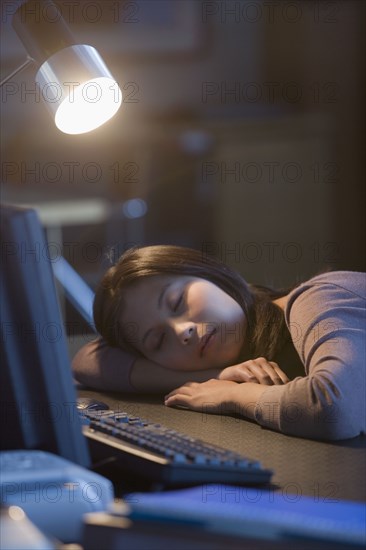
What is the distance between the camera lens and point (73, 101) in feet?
4.53

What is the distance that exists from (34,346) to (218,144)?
366 centimetres

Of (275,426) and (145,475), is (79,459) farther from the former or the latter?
(275,426)

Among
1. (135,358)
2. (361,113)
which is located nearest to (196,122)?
(361,113)

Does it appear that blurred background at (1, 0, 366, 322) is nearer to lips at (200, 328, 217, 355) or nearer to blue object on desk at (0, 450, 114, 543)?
lips at (200, 328, 217, 355)

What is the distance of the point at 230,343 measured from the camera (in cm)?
148

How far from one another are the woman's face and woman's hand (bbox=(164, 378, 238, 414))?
0.08m

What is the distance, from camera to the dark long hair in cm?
150

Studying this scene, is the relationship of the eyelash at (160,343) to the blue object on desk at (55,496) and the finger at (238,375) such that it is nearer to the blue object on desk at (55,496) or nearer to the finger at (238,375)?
the finger at (238,375)

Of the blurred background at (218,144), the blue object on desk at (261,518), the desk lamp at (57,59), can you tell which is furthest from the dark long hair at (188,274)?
the blurred background at (218,144)

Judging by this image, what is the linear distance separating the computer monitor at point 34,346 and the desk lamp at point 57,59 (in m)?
0.56

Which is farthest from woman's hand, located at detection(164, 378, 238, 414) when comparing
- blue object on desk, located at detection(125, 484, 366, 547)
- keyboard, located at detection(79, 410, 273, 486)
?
blue object on desk, located at detection(125, 484, 366, 547)

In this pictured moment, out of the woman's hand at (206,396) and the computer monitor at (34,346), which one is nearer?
the computer monitor at (34,346)

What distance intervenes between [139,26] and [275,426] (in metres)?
3.35

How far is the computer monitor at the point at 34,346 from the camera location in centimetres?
78
